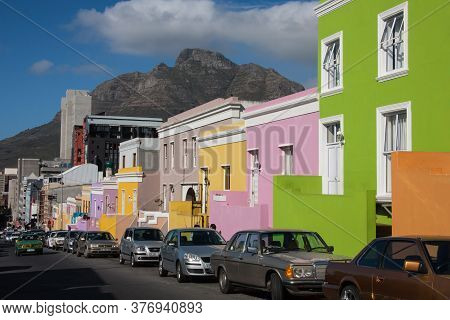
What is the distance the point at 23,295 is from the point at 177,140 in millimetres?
24288

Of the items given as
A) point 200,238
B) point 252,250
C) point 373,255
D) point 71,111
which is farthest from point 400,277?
point 71,111

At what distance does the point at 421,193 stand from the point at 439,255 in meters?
5.48

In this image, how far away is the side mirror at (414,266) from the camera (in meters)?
8.08

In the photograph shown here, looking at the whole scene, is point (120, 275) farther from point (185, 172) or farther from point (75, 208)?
point (75, 208)

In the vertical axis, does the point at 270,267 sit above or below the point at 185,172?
below

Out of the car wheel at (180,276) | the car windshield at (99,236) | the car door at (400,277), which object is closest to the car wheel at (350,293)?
the car door at (400,277)

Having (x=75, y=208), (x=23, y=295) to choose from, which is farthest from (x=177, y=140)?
(x=75, y=208)

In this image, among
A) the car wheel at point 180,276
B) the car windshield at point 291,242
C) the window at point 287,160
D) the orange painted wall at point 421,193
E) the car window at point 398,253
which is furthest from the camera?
the window at point 287,160

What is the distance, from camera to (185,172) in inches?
A: 1384

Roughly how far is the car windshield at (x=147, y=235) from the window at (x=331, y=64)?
8.96m

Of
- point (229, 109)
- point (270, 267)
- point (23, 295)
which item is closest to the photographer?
point (270, 267)

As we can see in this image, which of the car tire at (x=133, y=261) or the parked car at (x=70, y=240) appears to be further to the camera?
the parked car at (x=70, y=240)

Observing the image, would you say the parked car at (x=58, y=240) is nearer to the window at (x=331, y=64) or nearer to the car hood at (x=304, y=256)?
the window at (x=331, y=64)

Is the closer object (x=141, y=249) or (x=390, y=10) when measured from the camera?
(x=390, y=10)
